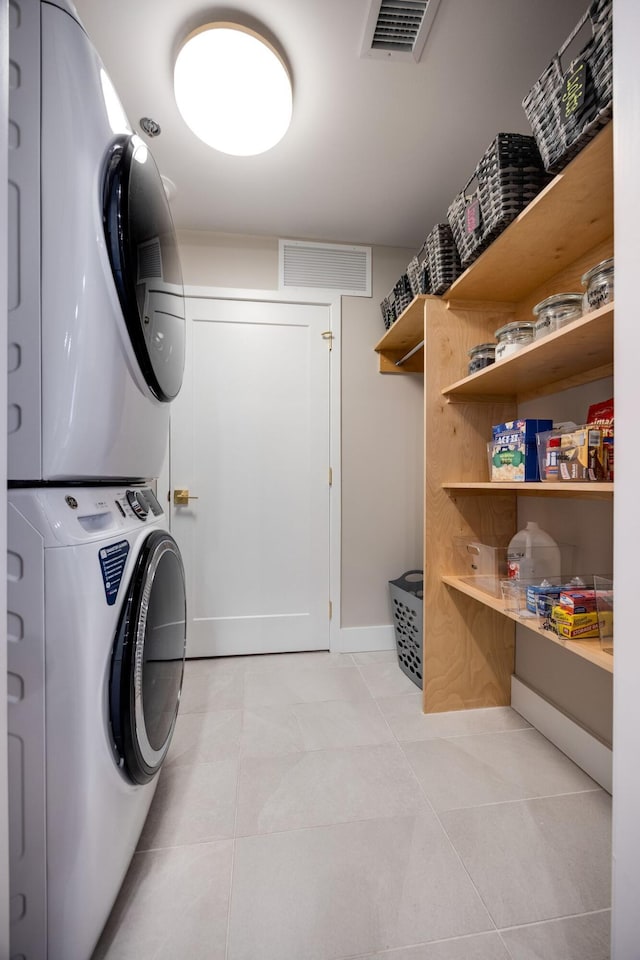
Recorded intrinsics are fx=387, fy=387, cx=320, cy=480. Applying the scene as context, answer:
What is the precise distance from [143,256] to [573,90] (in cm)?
105

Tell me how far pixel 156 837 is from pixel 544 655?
4.89 ft

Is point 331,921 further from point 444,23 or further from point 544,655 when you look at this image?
point 444,23

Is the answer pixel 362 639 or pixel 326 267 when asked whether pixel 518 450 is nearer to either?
pixel 362 639

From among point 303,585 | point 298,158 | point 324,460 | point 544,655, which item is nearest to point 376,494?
point 324,460

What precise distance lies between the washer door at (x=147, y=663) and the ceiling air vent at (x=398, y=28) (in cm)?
163

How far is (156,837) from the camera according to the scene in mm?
1090

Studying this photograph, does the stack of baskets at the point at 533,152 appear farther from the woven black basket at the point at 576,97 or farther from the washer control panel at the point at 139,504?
the washer control panel at the point at 139,504

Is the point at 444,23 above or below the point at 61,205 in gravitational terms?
above

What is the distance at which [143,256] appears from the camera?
0.89 metres

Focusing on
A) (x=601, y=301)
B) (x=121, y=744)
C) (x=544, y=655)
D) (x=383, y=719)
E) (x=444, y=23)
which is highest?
(x=444, y=23)

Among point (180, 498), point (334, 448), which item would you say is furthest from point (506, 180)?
point (180, 498)

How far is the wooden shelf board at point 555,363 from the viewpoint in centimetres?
96

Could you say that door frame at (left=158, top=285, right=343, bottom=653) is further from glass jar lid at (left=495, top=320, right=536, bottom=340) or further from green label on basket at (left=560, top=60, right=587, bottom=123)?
green label on basket at (left=560, top=60, right=587, bottom=123)

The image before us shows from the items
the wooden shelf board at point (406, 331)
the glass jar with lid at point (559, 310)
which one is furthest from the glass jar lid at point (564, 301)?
the wooden shelf board at point (406, 331)
